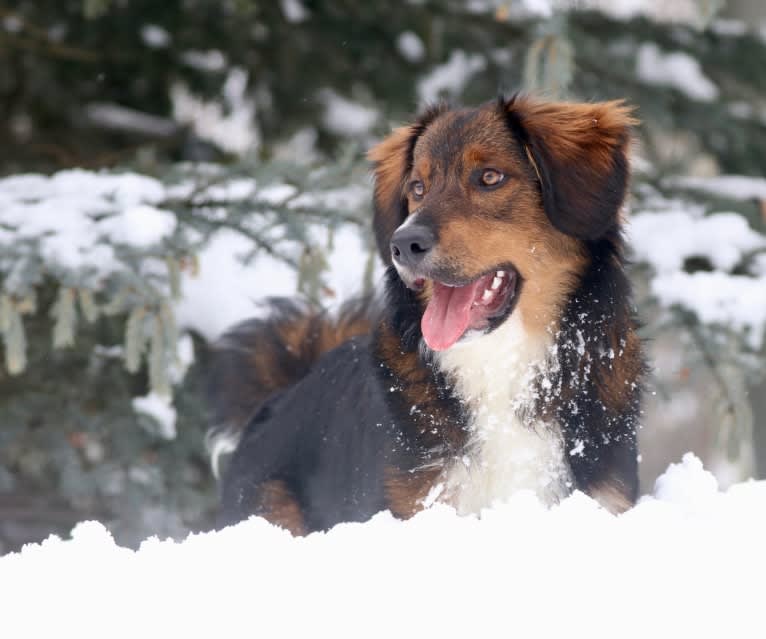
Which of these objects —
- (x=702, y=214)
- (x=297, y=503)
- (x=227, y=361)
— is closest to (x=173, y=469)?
(x=227, y=361)

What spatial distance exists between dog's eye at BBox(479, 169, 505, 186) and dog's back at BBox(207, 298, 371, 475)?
1.33 meters

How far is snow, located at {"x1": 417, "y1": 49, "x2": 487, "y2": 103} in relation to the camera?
7.38 m

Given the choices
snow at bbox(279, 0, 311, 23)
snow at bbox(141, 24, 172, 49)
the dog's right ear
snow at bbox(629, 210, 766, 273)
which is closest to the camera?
the dog's right ear

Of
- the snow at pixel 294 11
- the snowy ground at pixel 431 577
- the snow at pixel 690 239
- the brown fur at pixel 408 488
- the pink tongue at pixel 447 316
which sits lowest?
the snow at pixel 690 239

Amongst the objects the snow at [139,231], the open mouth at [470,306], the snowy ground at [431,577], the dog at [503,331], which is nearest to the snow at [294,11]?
the snow at [139,231]

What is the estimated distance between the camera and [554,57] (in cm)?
534

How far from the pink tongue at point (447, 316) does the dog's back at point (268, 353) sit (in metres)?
1.25

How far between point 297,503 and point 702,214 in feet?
9.73

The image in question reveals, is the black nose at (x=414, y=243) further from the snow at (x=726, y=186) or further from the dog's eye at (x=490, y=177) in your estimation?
the snow at (x=726, y=186)

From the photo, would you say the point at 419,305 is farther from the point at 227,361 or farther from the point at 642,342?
the point at 227,361

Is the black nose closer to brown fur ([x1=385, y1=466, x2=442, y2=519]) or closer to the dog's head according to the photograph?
the dog's head

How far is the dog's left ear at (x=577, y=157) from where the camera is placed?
141 inches

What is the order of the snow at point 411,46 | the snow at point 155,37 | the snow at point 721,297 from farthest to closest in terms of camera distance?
1. the snow at point 411,46
2. the snow at point 155,37
3. the snow at point 721,297

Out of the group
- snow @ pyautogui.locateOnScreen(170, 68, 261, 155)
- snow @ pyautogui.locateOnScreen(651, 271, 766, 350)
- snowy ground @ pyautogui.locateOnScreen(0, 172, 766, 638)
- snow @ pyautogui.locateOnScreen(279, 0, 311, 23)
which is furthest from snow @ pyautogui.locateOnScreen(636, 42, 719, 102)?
snowy ground @ pyautogui.locateOnScreen(0, 172, 766, 638)
